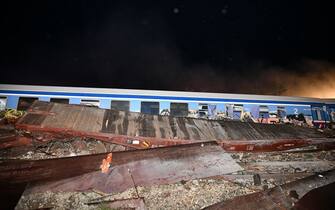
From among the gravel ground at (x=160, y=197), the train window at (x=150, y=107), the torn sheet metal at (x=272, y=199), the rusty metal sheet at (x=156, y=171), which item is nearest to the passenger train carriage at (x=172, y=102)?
the train window at (x=150, y=107)

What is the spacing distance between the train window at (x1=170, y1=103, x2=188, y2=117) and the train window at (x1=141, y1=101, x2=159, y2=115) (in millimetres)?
882

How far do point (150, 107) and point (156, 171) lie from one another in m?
7.50

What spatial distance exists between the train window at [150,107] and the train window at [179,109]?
88cm

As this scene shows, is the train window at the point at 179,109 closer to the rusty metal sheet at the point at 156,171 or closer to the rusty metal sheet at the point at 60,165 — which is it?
the rusty metal sheet at the point at 156,171

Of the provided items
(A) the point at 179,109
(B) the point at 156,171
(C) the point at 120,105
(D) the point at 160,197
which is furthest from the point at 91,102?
(D) the point at 160,197

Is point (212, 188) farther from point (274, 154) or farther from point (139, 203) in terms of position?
point (274, 154)

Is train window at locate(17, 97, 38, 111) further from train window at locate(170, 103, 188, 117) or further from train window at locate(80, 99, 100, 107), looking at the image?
train window at locate(170, 103, 188, 117)

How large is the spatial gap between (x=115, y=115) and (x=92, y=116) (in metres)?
0.77

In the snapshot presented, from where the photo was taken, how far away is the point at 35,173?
13.9 feet

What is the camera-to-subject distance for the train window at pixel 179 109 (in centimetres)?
1184

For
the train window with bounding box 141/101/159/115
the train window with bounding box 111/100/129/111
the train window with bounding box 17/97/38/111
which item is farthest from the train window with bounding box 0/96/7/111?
the train window with bounding box 141/101/159/115

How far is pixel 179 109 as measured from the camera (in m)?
11.9

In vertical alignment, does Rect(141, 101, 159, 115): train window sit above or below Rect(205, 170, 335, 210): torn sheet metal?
above

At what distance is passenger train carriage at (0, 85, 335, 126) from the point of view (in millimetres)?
11367
